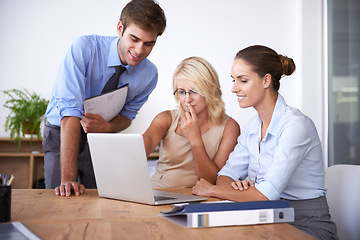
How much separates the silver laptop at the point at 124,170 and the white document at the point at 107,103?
43 centimetres

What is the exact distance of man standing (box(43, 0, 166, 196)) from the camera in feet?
6.17

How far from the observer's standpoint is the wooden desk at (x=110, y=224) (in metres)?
Result: 0.98

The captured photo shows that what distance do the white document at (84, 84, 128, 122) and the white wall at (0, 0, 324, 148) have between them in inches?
89.2

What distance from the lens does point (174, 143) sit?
86.8 inches

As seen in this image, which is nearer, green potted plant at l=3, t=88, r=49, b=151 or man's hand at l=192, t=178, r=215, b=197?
man's hand at l=192, t=178, r=215, b=197

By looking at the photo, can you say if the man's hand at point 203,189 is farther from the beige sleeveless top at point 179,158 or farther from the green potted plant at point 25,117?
the green potted plant at point 25,117

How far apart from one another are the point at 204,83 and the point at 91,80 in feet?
1.89

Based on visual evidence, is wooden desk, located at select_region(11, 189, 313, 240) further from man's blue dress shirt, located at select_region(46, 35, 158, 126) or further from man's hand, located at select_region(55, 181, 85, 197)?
man's blue dress shirt, located at select_region(46, 35, 158, 126)

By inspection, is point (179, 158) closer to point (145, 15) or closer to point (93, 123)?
point (93, 123)

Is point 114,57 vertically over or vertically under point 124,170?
over

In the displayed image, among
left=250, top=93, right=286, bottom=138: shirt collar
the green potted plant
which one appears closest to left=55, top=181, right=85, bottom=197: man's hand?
left=250, top=93, right=286, bottom=138: shirt collar

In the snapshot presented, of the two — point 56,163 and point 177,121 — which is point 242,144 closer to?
point 177,121

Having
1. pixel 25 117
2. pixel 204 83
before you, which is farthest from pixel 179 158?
pixel 25 117

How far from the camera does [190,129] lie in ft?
6.81
